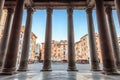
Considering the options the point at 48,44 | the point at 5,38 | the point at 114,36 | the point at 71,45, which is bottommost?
the point at 71,45

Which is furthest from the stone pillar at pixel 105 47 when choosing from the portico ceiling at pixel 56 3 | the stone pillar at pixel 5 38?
the stone pillar at pixel 5 38

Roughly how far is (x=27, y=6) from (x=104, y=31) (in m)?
17.3

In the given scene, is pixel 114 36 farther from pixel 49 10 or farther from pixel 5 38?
pixel 5 38

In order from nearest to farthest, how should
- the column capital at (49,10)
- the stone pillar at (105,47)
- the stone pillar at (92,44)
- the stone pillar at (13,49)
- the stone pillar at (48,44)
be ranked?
the stone pillar at (13,49)
the stone pillar at (105,47)
the stone pillar at (48,44)
the stone pillar at (92,44)
the column capital at (49,10)

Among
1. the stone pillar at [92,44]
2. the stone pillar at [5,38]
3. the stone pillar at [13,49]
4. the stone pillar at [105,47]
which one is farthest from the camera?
the stone pillar at [92,44]

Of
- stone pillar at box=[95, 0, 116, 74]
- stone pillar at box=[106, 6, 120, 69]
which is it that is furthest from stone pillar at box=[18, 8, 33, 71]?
stone pillar at box=[106, 6, 120, 69]

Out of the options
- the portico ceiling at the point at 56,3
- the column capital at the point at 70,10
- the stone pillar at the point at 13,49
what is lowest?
the stone pillar at the point at 13,49

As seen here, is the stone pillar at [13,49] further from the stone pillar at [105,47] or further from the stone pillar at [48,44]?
the stone pillar at [105,47]

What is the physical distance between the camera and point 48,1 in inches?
1008

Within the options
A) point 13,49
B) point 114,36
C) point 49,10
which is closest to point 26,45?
point 13,49

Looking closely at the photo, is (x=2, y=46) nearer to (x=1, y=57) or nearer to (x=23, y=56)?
(x=1, y=57)

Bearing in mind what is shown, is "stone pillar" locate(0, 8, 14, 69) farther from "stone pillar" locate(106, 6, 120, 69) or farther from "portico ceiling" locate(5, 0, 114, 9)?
"stone pillar" locate(106, 6, 120, 69)

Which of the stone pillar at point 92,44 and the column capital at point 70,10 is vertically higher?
the column capital at point 70,10

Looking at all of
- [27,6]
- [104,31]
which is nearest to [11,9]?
[27,6]
